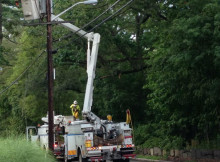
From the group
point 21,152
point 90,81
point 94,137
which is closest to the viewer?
point 21,152

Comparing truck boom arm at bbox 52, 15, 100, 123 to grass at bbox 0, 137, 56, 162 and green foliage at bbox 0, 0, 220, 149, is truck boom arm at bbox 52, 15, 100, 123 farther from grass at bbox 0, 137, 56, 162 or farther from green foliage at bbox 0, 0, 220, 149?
grass at bbox 0, 137, 56, 162

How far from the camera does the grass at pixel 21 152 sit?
46.3ft

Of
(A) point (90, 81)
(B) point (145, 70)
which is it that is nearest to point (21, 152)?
(A) point (90, 81)

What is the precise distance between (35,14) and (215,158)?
33.7 feet

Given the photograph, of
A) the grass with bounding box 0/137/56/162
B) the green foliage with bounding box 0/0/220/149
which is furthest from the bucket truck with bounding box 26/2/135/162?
the grass with bounding box 0/137/56/162

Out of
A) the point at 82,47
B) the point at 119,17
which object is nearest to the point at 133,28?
the point at 119,17

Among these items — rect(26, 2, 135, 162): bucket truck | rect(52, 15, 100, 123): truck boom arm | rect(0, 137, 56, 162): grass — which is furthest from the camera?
rect(52, 15, 100, 123): truck boom arm

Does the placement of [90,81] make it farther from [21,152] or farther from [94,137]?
[21,152]

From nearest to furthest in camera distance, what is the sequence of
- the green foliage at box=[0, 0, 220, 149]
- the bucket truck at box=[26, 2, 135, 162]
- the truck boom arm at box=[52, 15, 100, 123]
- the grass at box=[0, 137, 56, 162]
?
the grass at box=[0, 137, 56, 162] < the green foliage at box=[0, 0, 220, 149] < the bucket truck at box=[26, 2, 135, 162] < the truck boom arm at box=[52, 15, 100, 123]

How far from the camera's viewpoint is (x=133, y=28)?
3559 centimetres

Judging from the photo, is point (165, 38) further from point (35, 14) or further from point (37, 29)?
point (37, 29)

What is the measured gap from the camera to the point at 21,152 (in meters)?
14.4

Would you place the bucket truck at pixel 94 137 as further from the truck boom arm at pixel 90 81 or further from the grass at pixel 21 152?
the grass at pixel 21 152

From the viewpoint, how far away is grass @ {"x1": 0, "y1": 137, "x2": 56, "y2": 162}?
14117mm
